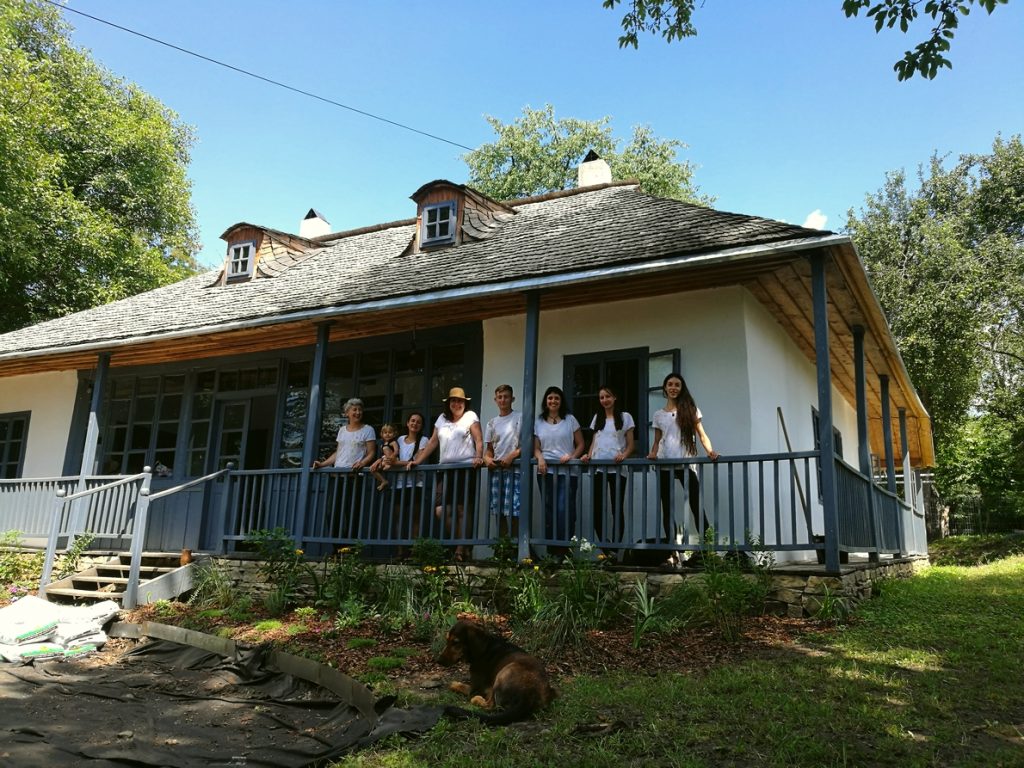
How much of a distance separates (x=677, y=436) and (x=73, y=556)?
783cm

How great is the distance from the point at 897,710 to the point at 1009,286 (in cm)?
2447

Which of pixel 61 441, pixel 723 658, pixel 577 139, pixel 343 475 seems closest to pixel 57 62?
pixel 61 441

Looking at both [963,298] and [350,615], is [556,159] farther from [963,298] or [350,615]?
[350,615]

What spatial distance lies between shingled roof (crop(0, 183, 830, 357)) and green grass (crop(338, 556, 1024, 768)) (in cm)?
360

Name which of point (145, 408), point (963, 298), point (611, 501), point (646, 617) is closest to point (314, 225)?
point (145, 408)

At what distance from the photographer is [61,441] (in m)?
12.8

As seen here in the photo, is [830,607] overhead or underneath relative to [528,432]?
underneath

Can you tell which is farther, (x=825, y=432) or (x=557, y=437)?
(x=557, y=437)

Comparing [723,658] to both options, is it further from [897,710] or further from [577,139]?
[577,139]

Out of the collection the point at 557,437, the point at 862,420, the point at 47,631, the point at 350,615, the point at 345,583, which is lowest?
the point at 47,631

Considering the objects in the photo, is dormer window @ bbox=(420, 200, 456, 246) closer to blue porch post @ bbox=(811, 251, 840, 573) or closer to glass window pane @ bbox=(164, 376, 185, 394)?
glass window pane @ bbox=(164, 376, 185, 394)

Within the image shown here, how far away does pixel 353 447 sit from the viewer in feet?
29.2

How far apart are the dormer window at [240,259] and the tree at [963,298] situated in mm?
19554

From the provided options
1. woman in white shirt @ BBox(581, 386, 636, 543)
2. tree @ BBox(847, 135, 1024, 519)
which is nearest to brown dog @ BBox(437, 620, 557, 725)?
woman in white shirt @ BBox(581, 386, 636, 543)
